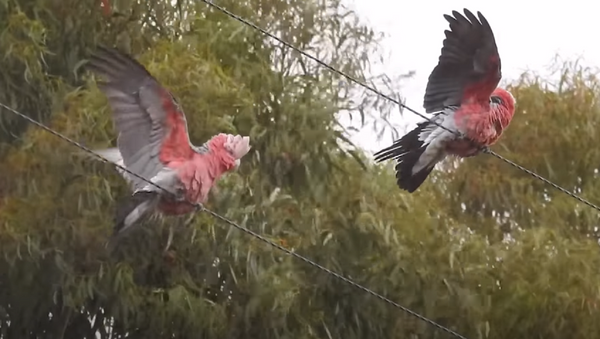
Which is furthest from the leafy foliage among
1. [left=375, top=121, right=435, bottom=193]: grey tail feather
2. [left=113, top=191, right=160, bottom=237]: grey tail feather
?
[left=375, top=121, right=435, bottom=193]: grey tail feather

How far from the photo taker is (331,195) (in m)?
3.24

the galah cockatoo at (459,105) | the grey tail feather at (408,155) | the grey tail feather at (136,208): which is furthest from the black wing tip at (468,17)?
the grey tail feather at (136,208)

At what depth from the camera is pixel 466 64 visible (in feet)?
8.38

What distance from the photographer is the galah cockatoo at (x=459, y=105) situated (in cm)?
253

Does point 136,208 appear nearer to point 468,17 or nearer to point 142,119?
point 142,119

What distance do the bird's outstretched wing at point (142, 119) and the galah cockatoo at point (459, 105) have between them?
43 cm

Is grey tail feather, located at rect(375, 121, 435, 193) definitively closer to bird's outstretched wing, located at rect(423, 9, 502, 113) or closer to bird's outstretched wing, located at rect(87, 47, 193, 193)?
bird's outstretched wing, located at rect(423, 9, 502, 113)

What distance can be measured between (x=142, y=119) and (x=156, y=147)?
75 millimetres

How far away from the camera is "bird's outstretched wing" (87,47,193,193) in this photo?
99.4 inches

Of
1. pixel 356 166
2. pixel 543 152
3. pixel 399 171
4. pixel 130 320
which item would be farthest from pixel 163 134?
pixel 543 152

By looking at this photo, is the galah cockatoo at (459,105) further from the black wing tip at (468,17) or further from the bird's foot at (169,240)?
the bird's foot at (169,240)

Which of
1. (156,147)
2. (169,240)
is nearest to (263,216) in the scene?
(169,240)

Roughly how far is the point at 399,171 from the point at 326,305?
71 cm

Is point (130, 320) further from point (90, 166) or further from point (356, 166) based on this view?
point (356, 166)
